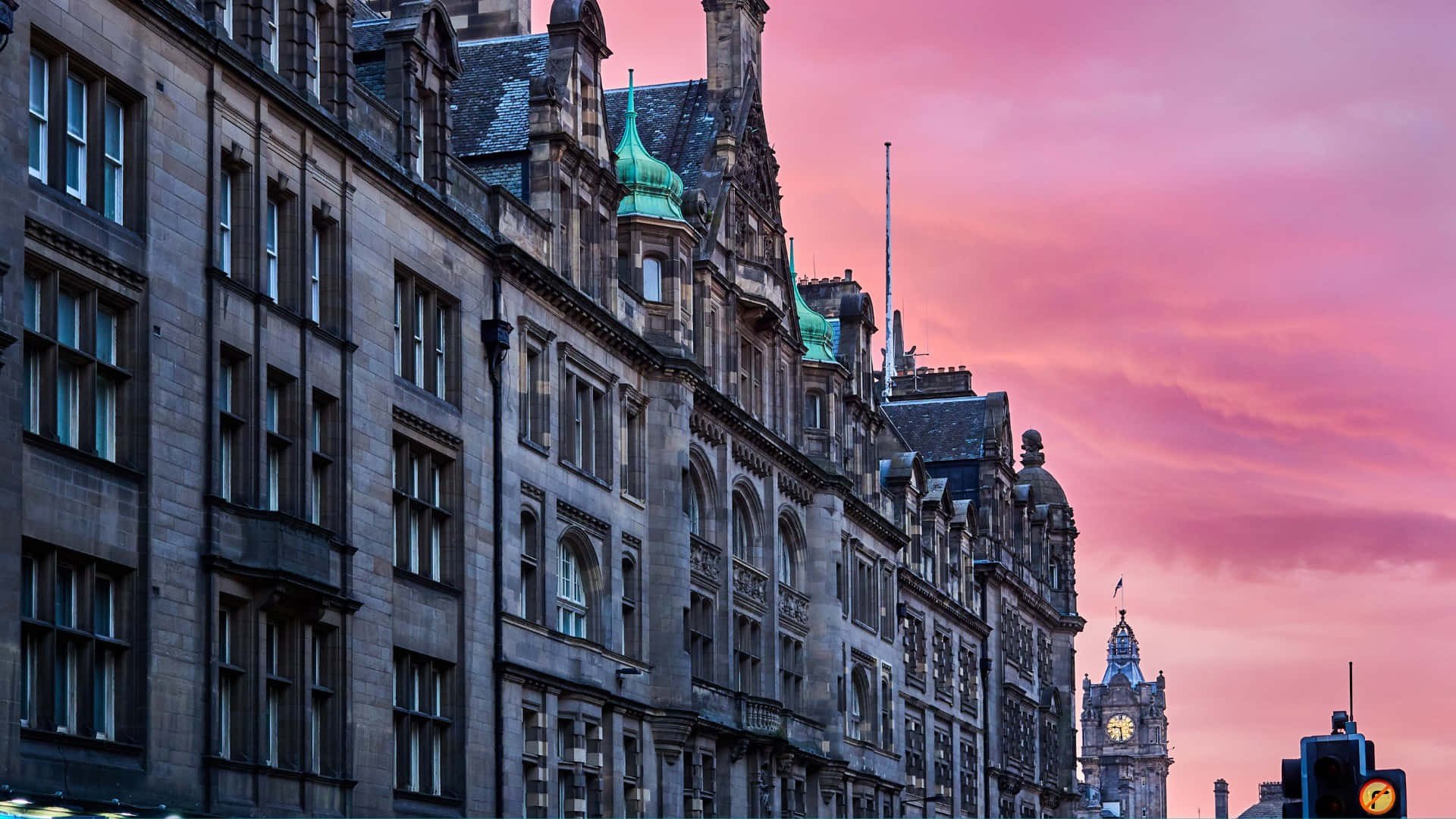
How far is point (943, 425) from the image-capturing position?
357 ft

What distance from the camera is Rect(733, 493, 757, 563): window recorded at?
220 ft

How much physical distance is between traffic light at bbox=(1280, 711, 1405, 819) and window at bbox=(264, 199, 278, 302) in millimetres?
20083

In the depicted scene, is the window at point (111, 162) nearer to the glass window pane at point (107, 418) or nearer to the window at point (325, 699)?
the glass window pane at point (107, 418)

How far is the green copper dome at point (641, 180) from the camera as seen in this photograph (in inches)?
2363

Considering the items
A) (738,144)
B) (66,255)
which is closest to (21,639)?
(66,255)

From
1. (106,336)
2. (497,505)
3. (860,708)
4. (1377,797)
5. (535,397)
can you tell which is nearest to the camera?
(1377,797)

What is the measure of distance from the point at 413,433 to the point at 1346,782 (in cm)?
2327

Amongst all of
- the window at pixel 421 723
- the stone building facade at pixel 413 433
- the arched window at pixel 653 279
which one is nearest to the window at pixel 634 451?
the stone building facade at pixel 413 433

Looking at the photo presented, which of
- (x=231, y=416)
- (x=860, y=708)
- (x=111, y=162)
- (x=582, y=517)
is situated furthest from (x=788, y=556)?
(x=111, y=162)

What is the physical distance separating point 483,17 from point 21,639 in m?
34.5

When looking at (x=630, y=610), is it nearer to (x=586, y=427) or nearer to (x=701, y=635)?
(x=586, y=427)

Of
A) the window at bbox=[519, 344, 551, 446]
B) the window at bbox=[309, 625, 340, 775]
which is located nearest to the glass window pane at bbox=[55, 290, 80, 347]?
the window at bbox=[309, 625, 340, 775]

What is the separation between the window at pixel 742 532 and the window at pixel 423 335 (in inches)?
734

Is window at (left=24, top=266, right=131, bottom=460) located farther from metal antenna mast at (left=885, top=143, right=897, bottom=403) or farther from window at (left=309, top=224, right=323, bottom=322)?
metal antenna mast at (left=885, top=143, right=897, bottom=403)
